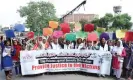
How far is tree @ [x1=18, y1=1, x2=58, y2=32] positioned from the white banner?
51052 millimetres

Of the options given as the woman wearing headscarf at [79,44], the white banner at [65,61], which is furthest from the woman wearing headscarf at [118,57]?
the woman wearing headscarf at [79,44]

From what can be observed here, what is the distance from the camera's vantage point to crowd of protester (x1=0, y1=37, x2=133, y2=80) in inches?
496

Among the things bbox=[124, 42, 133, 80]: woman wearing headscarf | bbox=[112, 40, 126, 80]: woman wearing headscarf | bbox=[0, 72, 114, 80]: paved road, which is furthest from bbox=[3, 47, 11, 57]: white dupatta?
bbox=[124, 42, 133, 80]: woman wearing headscarf

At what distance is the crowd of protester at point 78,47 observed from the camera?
12.6m

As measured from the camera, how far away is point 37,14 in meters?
66.5

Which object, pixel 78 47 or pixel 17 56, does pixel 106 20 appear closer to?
pixel 78 47

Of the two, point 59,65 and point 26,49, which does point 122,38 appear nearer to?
point 59,65

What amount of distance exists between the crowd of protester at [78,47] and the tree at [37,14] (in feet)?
165

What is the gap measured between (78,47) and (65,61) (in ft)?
2.80

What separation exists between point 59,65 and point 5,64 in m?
2.21

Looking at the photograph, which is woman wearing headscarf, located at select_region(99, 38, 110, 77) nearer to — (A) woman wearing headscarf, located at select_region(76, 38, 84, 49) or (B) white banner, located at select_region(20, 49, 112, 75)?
(B) white banner, located at select_region(20, 49, 112, 75)

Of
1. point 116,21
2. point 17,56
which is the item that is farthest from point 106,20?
point 17,56

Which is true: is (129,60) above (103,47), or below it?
below

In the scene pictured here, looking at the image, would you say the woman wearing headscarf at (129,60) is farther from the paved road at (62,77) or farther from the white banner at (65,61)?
the paved road at (62,77)
